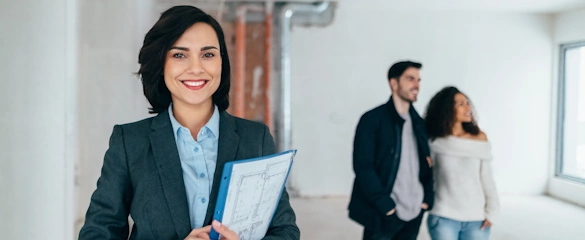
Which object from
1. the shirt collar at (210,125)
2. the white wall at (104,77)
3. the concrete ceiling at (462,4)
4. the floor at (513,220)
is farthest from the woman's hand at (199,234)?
the concrete ceiling at (462,4)

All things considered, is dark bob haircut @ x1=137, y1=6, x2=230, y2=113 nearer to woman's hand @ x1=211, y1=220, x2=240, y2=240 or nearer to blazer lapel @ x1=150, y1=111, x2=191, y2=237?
blazer lapel @ x1=150, y1=111, x2=191, y2=237

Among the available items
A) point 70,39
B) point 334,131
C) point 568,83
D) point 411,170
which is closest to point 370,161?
point 411,170

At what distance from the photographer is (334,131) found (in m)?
5.05

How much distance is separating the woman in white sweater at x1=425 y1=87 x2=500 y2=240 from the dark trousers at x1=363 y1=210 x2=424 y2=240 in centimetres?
8

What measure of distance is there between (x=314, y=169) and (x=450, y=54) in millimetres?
1865

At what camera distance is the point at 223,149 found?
0.89 m

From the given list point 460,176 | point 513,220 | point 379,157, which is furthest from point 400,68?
point 513,220

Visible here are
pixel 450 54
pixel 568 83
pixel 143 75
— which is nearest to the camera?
pixel 143 75

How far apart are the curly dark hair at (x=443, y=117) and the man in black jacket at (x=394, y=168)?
66 mm

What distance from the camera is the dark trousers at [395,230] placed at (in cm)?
211

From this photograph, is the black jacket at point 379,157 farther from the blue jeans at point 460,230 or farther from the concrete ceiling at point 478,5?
the concrete ceiling at point 478,5

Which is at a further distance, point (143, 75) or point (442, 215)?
point (442, 215)

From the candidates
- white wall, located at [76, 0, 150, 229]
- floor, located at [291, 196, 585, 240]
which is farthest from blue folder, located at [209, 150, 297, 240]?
white wall, located at [76, 0, 150, 229]

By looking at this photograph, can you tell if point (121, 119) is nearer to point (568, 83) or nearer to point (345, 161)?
point (345, 161)
